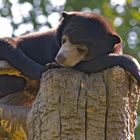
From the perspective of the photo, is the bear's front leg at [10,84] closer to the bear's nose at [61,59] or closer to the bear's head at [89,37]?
the bear's head at [89,37]

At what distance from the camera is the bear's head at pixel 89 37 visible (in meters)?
5.37

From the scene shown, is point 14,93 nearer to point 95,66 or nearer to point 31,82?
point 31,82

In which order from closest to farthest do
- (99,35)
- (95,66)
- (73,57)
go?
(95,66)
(73,57)
(99,35)

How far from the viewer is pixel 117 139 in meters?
4.33

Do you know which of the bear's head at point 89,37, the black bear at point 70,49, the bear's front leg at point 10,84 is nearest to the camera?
the black bear at point 70,49

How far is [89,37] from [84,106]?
1.22 metres

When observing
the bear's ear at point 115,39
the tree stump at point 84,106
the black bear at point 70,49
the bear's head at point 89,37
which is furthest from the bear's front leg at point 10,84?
the tree stump at point 84,106

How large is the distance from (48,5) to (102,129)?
11.6 metres

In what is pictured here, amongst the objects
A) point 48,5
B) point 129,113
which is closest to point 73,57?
point 129,113

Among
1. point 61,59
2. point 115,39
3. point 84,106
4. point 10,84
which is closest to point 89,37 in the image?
point 115,39

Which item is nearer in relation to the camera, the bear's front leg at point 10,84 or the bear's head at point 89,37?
the bear's head at point 89,37

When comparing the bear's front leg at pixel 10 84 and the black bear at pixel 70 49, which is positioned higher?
the black bear at pixel 70 49

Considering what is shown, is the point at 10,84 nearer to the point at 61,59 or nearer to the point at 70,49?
the point at 70,49

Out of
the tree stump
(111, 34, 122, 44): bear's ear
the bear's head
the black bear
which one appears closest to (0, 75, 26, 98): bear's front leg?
the black bear
